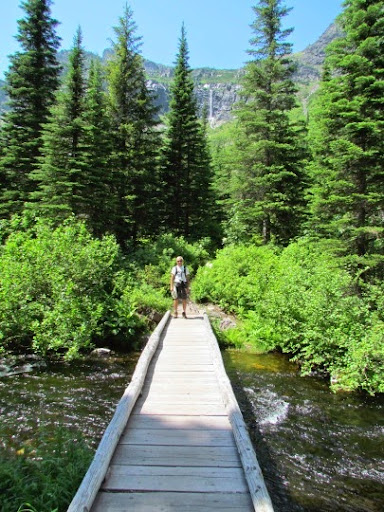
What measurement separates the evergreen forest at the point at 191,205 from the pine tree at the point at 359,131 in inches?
2.8

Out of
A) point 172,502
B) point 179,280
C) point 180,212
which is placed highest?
point 180,212

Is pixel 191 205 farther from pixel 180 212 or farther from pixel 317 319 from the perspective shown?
pixel 317 319

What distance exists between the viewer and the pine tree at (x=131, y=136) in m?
23.8

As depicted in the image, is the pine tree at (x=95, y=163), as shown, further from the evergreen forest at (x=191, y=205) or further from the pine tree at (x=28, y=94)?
the pine tree at (x=28, y=94)

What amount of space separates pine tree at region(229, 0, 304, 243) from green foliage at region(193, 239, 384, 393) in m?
6.15

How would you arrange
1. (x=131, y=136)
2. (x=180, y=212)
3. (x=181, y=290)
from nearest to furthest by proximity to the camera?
(x=181, y=290) → (x=131, y=136) → (x=180, y=212)

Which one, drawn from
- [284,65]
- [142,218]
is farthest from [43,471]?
[284,65]

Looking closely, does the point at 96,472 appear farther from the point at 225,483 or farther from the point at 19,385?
the point at 19,385

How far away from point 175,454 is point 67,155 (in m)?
17.4

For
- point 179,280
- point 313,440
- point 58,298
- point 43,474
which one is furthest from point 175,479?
point 179,280

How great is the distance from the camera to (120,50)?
2461cm

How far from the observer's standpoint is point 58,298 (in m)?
11.1

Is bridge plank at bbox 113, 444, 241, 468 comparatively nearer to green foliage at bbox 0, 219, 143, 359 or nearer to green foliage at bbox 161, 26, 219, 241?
green foliage at bbox 0, 219, 143, 359

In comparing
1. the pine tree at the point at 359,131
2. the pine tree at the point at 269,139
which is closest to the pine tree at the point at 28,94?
the pine tree at the point at 269,139
